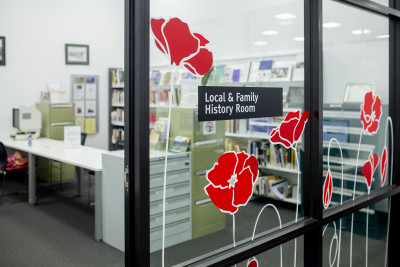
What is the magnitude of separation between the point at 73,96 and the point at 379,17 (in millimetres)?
6026

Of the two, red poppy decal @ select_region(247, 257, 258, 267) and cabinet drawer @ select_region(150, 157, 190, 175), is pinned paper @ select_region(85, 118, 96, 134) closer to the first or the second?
red poppy decal @ select_region(247, 257, 258, 267)

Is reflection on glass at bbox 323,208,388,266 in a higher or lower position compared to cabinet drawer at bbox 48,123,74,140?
lower

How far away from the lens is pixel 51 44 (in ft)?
23.8

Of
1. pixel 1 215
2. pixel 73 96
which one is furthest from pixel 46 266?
pixel 73 96

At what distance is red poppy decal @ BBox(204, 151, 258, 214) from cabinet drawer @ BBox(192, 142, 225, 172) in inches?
1.0

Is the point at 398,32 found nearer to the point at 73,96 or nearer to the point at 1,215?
the point at 1,215

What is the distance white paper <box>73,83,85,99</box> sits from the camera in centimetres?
762

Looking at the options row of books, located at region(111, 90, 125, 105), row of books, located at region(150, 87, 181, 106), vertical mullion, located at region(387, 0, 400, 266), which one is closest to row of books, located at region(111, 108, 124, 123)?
row of books, located at region(111, 90, 125, 105)

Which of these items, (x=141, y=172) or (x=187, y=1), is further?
(x=187, y=1)

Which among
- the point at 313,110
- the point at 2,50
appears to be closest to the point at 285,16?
the point at 313,110

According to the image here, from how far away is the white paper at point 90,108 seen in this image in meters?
7.89

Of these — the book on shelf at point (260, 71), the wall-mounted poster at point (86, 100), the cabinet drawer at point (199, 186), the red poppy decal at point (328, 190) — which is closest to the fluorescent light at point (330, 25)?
the book on shelf at point (260, 71)

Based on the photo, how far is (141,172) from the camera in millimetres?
1567

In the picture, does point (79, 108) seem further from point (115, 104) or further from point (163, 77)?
point (163, 77)
